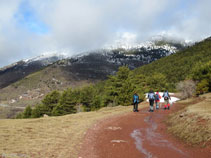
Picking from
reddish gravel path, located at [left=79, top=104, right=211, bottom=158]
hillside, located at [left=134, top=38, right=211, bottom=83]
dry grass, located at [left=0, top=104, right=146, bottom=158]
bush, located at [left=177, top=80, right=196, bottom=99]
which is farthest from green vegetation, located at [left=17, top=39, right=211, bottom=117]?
dry grass, located at [left=0, top=104, right=146, bottom=158]

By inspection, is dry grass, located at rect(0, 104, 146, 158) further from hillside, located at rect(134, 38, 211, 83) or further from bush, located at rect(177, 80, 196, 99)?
hillside, located at rect(134, 38, 211, 83)

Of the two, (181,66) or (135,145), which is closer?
(135,145)

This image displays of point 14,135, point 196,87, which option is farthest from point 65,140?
point 196,87

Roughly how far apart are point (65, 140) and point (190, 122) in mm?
8555

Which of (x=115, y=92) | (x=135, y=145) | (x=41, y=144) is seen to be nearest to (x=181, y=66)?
(x=115, y=92)

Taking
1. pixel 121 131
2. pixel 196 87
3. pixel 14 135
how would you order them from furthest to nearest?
pixel 196 87
pixel 121 131
pixel 14 135

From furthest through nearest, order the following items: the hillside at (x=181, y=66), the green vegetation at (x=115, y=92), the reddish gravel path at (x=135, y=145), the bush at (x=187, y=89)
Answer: the hillside at (x=181, y=66), the green vegetation at (x=115, y=92), the bush at (x=187, y=89), the reddish gravel path at (x=135, y=145)

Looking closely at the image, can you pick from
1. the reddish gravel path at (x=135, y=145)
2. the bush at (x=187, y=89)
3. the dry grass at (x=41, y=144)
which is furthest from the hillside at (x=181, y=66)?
the dry grass at (x=41, y=144)

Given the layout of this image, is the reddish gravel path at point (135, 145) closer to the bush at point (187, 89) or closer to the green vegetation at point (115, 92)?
the green vegetation at point (115, 92)

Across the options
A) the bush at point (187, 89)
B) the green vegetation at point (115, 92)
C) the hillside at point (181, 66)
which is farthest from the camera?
the hillside at point (181, 66)

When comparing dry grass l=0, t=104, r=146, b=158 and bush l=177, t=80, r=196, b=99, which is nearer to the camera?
dry grass l=0, t=104, r=146, b=158

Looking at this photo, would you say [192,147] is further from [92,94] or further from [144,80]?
[144,80]

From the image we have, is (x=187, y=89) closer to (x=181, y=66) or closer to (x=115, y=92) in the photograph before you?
(x=115, y=92)

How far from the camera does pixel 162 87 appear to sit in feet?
266
